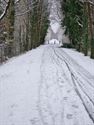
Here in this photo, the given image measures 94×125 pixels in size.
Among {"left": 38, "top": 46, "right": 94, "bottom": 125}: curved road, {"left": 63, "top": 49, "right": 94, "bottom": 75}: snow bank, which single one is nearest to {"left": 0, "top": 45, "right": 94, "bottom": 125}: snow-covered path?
{"left": 38, "top": 46, "right": 94, "bottom": 125}: curved road

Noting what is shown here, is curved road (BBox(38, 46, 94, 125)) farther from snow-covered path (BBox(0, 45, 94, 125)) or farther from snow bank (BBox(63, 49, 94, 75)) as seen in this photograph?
snow bank (BBox(63, 49, 94, 75))

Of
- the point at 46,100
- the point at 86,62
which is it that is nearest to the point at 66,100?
the point at 46,100

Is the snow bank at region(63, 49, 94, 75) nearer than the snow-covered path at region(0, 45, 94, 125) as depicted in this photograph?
No

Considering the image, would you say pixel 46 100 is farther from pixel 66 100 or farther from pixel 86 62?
pixel 86 62

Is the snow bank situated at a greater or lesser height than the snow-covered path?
lesser

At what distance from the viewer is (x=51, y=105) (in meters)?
8.93

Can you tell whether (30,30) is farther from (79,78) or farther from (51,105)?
(51,105)

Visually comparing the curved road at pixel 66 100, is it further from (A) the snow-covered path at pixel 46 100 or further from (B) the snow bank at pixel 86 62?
(B) the snow bank at pixel 86 62

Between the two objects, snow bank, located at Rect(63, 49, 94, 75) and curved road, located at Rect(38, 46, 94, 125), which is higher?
curved road, located at Rect(38, 46, 94, 125)

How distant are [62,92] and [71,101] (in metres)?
1.35

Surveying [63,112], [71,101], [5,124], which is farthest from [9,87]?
[5,124]

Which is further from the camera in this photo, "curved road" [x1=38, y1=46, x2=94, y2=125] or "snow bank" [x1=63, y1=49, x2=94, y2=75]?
"snow bank" [x1=63, y1=49, x2=94, y2=75]

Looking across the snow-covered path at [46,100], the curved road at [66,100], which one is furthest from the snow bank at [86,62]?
the snow-covered path at [46,100]

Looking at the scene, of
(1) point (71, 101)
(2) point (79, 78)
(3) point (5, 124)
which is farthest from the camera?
A: (2) point (79, 78)
